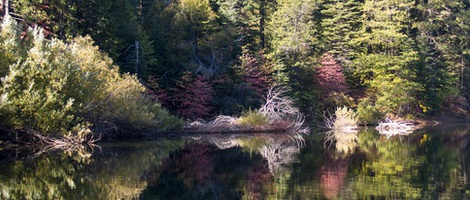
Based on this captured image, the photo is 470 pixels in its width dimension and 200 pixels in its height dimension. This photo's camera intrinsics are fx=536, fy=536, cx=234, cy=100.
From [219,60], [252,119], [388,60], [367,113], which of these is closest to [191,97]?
[252,119]

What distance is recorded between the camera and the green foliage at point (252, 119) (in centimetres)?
3112

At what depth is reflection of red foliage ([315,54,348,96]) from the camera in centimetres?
4122

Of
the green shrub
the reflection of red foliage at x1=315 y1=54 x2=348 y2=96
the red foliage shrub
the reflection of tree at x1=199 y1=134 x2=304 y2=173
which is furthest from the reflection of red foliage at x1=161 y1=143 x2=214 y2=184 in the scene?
the reflection of red foliage at x1=315 y1=54 x2=348 y2=96

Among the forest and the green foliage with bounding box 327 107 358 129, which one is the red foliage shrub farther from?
the green foliage with bounding box 327 107 358 129

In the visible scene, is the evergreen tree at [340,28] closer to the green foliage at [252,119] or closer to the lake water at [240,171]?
the green foliage at [252,119]

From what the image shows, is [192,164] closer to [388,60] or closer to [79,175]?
[79,175]

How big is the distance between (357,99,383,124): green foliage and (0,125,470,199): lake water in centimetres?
1498

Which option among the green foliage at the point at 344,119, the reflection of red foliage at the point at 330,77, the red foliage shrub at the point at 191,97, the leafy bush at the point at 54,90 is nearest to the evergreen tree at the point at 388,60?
the reflection of red foliage at the point at 330,77

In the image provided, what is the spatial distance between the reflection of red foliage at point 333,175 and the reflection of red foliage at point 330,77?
2288 cm

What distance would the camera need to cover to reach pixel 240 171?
15.9 meters

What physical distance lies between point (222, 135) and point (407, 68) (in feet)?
67.2

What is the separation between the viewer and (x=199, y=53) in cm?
3859

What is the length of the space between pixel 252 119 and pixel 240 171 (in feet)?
50.4

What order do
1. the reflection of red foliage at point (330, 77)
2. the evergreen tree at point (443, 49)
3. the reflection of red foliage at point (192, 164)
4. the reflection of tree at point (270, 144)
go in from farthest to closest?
1. the evergreen tree at point (443, 49)
2. the reflection of red foliage at point (330, 77)
3. the reflection of tree at point (270, 144)
4. the reflection of red foliage at point (192, 164)
